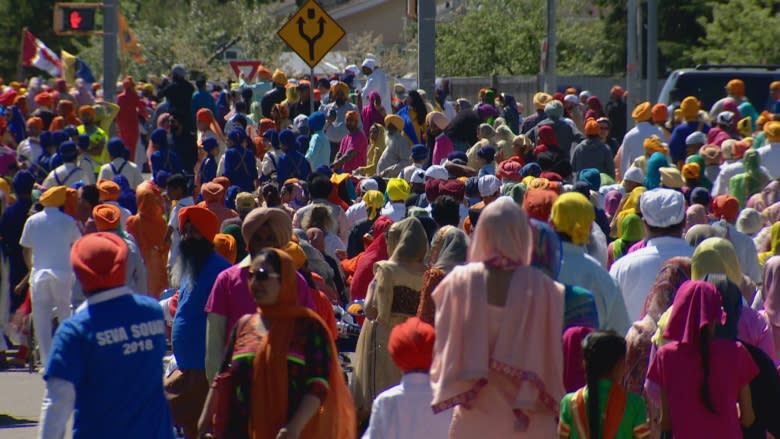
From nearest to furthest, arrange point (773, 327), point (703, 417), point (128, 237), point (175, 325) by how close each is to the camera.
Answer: point (703, 417), point (175, 325), point (773, 327), point (128, 237)

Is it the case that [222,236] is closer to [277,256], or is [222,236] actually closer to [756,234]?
[277,256]

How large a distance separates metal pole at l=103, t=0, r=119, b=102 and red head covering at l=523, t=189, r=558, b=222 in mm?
19213

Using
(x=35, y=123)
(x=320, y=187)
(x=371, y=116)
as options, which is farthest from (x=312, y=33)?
(x=320, y=187)

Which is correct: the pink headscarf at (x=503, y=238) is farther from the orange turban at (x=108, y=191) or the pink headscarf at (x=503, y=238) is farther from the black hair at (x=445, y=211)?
the orange turban at (x=108, y=191)

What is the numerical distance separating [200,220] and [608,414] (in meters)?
3.06

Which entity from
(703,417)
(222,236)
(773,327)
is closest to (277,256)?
(703,417)

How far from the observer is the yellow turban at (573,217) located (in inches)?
304

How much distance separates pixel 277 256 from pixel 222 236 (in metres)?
3.42

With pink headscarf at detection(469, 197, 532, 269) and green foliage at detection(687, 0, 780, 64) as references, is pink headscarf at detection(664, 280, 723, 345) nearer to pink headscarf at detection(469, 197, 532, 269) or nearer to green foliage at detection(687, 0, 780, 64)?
pink headscarf at detection(469, 197, 532, 269)

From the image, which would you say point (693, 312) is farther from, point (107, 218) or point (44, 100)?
point (44, 100)

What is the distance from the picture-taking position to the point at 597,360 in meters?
6.36

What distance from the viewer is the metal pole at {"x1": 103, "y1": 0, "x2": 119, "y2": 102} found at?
86.3 feet

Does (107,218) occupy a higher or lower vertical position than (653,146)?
lower

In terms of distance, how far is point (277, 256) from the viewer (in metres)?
6.50
